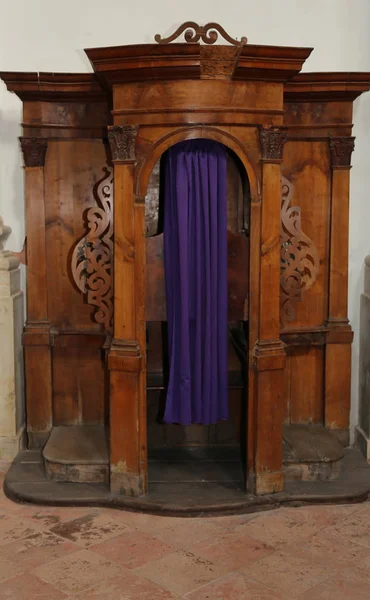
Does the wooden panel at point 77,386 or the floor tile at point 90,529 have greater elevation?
the wooden panel at point 77,386

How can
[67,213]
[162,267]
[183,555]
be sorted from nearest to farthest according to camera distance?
[183,555] < [162,267] < [67,213]

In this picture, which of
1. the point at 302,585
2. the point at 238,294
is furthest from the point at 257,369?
the point at 302,585

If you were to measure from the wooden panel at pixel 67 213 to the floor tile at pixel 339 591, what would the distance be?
85.5 inches

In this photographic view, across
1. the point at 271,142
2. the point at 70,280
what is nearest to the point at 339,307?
the point at 271,142

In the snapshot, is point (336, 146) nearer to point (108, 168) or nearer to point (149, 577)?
point (108, 168)

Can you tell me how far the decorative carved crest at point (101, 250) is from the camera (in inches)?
179

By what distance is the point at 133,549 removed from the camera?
3.60m

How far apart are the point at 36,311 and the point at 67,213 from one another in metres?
0.64

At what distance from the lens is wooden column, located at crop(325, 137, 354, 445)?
463 centimetres

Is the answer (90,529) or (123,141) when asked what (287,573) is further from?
(123,141)

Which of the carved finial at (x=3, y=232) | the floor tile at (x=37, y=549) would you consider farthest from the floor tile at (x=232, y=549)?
the carved finial at (x=3, y=232)

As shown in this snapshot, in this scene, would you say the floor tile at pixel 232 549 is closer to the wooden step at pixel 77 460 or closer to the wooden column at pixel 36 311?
the wooden step at pixel 77 460

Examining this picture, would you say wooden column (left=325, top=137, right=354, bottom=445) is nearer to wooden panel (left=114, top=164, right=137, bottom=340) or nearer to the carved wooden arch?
the carved wooden arch

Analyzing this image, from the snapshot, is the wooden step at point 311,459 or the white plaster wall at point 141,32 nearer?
the wooden step at point 311,459
